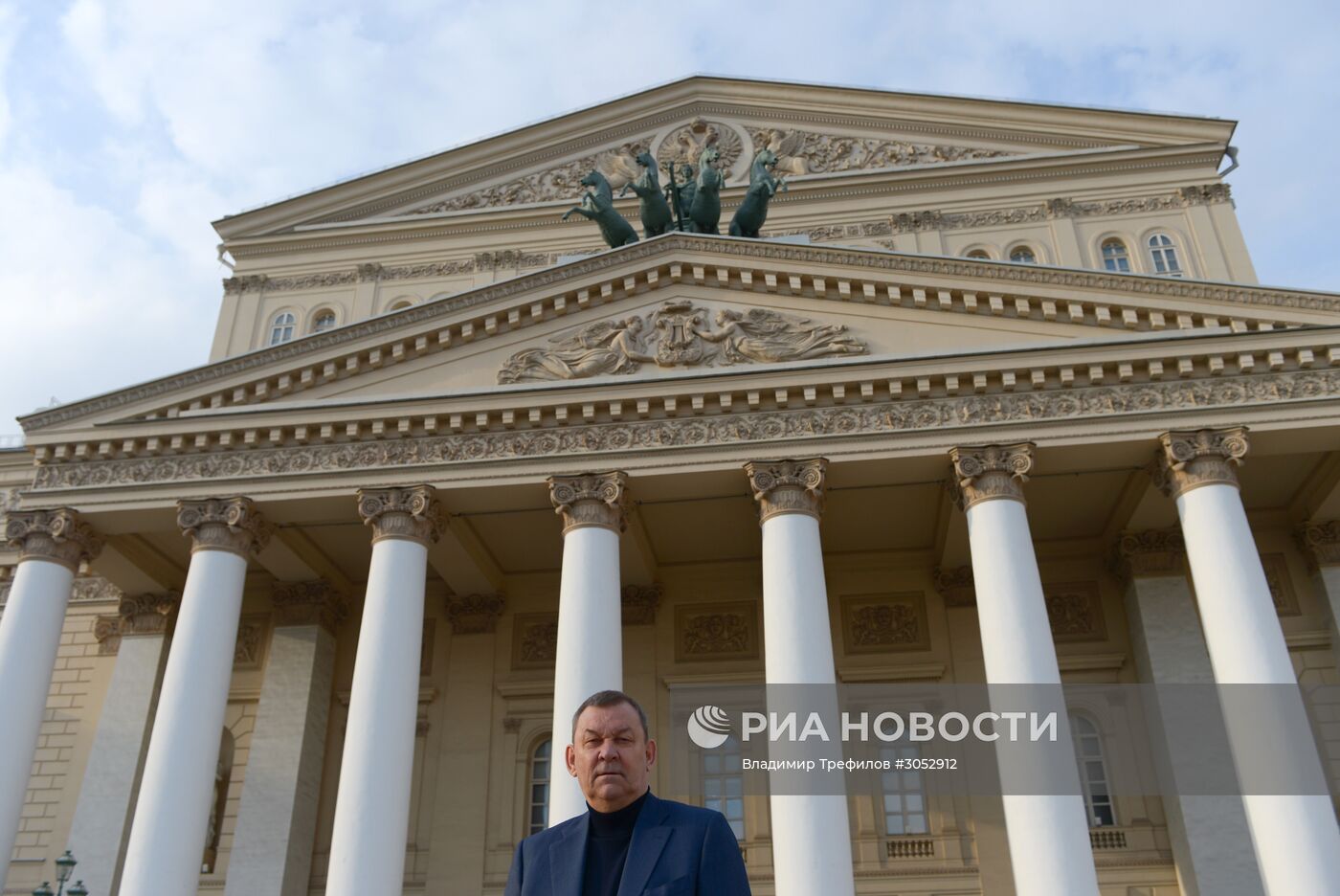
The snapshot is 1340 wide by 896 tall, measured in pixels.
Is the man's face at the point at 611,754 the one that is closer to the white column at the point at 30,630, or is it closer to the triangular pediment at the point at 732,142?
the white column at the point at 30,630

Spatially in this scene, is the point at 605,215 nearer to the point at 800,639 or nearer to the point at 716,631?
the point at 716,631

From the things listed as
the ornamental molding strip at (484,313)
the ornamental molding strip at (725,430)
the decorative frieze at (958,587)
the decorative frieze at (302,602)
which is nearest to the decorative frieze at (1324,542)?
the ornamental molding strip at (725,430)

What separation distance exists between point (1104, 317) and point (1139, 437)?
187 centimetres

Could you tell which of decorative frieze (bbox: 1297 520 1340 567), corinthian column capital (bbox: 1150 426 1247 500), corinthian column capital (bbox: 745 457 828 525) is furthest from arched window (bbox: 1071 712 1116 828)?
corinthian column capital (bbox: 745 457 828 525)

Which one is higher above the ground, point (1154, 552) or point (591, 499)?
point (1154, 552)

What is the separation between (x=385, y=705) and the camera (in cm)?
1540

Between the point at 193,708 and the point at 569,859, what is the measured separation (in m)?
14.0

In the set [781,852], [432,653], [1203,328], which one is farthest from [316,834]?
[1203,328]

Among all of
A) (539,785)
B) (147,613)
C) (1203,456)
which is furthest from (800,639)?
(147,613)

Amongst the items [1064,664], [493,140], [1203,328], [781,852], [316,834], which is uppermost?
[493,140]

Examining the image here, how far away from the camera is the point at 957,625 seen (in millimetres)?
20281

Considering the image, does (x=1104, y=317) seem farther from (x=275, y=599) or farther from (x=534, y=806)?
(x=275, y=599)

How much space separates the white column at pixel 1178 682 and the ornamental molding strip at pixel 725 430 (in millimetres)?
3594

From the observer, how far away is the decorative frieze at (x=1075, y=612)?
1983 cm
